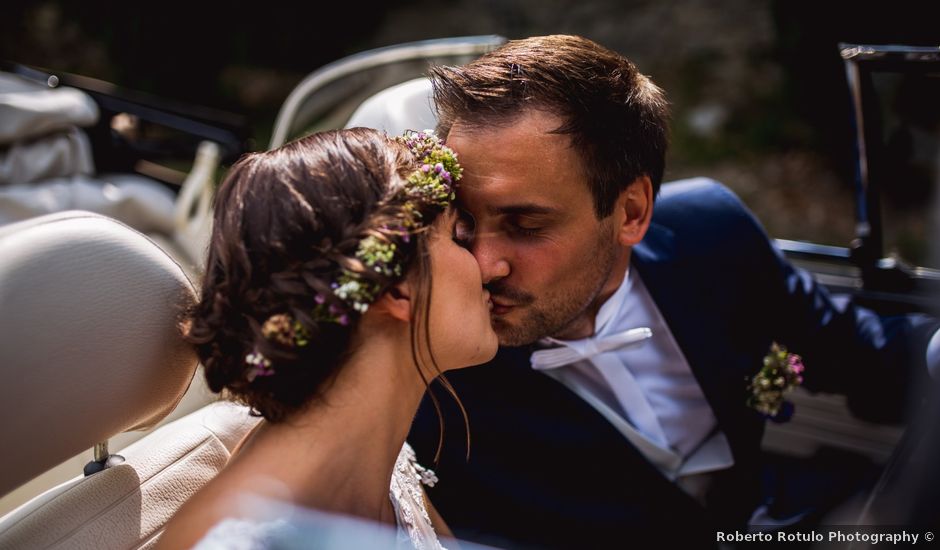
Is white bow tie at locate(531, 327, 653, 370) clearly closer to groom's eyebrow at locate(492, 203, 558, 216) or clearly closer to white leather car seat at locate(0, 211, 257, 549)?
groom's eyebrow at locate(492, 203, 558, 216)

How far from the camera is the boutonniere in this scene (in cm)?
207

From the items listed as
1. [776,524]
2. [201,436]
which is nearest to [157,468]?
[201,436]

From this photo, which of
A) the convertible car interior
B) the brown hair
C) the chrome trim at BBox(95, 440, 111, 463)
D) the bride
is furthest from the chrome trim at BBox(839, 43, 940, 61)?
the chrome trim at BBox(95, 440, 111, 463)

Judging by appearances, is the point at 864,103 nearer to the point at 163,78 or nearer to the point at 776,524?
the point at 776,524

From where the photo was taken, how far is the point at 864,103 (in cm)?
220

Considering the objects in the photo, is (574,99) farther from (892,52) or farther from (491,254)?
(892,52)

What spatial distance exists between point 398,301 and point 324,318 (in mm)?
148

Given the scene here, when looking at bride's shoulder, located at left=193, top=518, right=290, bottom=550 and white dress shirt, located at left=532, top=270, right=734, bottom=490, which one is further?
white dress shirt, located at left=532, top=270, right=734, bottom=490

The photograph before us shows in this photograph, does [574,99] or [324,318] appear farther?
[574,99]

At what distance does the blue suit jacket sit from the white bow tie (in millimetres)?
39

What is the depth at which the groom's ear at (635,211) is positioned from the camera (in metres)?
1.98

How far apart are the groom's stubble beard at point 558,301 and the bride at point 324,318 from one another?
388 millimetres

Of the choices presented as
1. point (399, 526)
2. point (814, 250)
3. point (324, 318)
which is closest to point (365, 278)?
point (324, 318)

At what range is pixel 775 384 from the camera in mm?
2070
